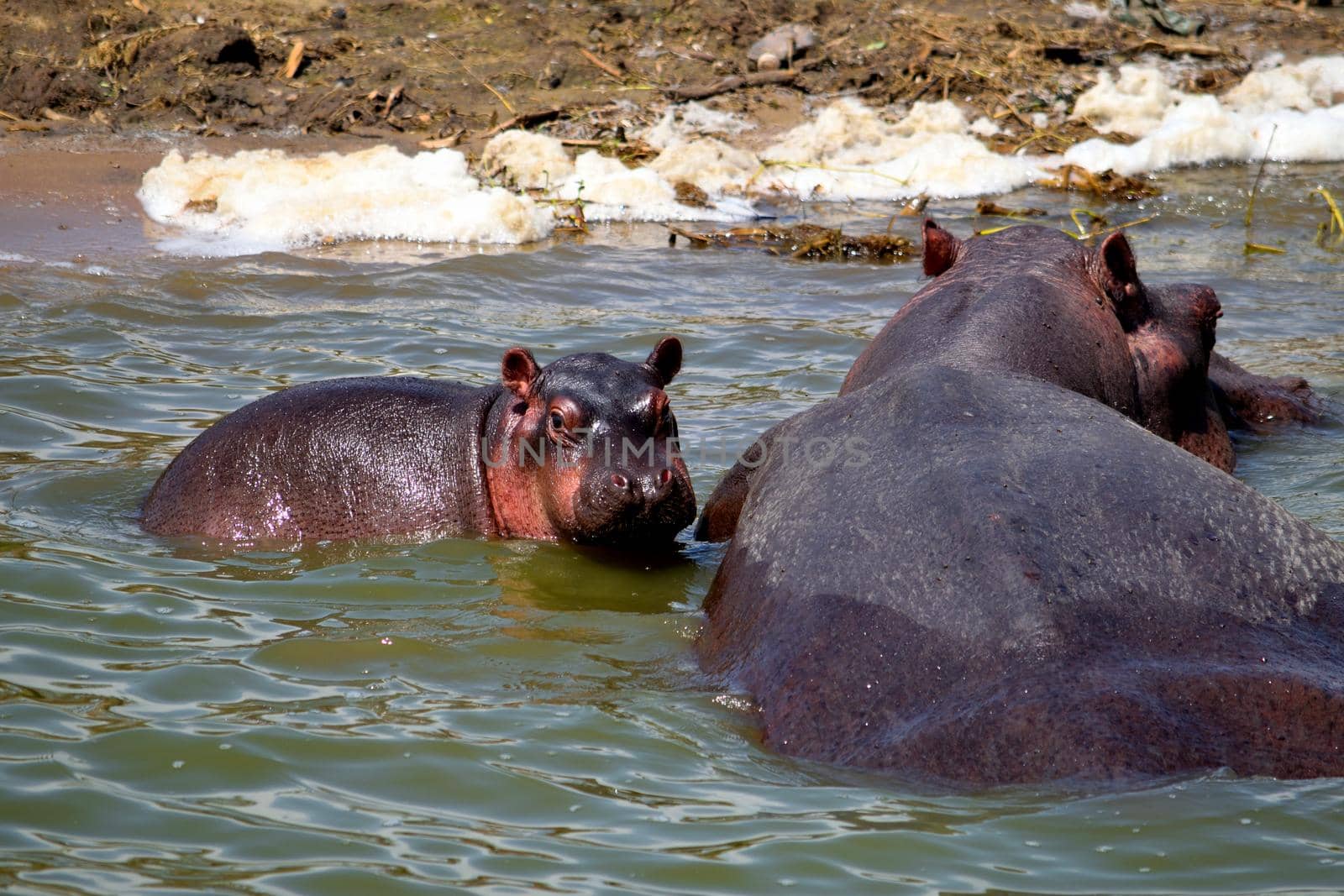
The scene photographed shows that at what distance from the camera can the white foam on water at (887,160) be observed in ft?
47.8

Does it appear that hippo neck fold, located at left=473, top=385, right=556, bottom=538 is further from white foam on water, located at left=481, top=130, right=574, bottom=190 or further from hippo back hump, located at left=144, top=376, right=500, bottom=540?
white foam on water, located at left=481, top=130, right=574, bottom=190

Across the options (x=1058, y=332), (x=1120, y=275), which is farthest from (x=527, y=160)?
(x=1058, y=332)

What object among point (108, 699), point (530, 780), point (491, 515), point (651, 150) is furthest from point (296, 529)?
point (651, 150)

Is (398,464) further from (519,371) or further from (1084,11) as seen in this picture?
(1084,11)

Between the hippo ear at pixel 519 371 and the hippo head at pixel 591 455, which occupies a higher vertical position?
the hippo ear at pixel 519 371

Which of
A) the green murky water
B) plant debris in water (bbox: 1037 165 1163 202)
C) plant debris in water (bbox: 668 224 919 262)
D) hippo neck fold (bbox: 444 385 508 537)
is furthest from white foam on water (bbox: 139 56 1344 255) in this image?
hippo neck fold (bbox: 444 385 508 537)

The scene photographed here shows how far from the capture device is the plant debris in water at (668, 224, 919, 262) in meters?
12.3

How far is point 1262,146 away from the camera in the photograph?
16328mm

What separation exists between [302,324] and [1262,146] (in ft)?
34.9

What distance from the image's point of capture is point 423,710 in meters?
4.69

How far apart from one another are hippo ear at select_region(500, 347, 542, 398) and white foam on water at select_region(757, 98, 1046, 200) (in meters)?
8.28

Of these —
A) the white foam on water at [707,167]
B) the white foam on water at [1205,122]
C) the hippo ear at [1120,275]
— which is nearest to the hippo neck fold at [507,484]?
the hippo ear at [1120,275]

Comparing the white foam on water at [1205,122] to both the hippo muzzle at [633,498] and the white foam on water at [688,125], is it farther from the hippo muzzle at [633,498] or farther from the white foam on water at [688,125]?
the hippo muzzle at [633,498]

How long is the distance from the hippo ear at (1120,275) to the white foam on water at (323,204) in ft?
23.3
